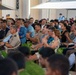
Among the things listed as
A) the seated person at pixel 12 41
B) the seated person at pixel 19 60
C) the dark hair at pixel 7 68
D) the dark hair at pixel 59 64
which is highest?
the dark hair at pixel 7 68

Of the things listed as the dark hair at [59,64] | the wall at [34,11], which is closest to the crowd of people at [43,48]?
the dark hair at [59,64]

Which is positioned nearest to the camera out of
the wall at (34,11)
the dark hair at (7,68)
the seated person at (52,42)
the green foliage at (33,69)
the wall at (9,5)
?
the dark hair at (7,68)

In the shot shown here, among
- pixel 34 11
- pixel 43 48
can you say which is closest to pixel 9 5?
pixel 34 11

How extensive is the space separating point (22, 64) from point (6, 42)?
425 cm

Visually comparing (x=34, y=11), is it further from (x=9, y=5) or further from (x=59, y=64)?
(x=59, y=64)

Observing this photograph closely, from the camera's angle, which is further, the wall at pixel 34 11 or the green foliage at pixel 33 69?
the wall at pixel 34 11

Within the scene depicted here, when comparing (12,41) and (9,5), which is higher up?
(9,5)

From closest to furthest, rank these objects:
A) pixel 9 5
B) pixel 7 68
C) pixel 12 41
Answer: pixel 7 68
pixel 12 41
pixel 9 5

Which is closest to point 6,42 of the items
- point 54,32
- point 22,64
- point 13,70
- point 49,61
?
point 54,32

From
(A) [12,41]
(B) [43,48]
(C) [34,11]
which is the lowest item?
(A) [12,41]

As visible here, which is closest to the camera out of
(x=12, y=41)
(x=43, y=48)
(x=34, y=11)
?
(x=43, y=48)

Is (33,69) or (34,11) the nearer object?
(33,69)

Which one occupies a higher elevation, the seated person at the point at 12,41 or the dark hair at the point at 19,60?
the dark hair at the point at 19,60

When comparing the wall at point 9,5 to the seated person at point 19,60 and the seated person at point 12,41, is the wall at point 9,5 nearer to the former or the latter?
the seated person at point 12,41
